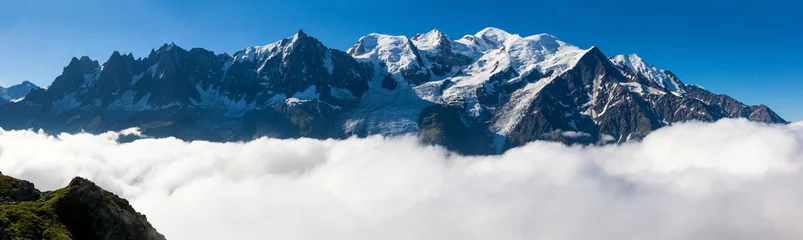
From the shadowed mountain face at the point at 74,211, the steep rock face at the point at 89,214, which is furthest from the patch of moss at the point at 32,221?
the steep rock face at the point at 89,214

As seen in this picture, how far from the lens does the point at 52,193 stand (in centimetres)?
8019

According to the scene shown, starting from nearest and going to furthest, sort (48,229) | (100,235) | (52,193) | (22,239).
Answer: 1. (22,239)
2. (48,229)
3. (100,235)
4. (52,193)

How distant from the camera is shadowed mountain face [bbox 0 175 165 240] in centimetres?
7006

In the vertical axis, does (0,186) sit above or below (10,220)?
above

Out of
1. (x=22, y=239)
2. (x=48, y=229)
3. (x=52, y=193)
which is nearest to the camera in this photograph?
(x=22, y=239)

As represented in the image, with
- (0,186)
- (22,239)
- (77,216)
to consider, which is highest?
(0,186)

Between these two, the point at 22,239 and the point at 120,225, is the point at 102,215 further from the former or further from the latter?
the point at 22,239

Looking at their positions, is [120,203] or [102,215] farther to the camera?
[120,203]

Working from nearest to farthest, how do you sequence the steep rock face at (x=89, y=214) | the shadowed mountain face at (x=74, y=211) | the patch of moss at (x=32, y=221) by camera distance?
1. the patch of moss at (x=32, y=221)
2. the shadowed mountain face at (x=74, y=211)
3. the steep rock face at (x=89, y=214)

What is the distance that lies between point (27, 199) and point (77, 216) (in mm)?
9614

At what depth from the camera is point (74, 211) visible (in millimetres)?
74938

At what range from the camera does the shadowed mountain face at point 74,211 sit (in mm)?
70062

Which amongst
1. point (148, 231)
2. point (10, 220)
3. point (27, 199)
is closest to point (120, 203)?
point (148, 231)

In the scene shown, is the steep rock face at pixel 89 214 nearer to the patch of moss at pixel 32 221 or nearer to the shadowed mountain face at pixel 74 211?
the shadowed mountain face at pixel 74 211
